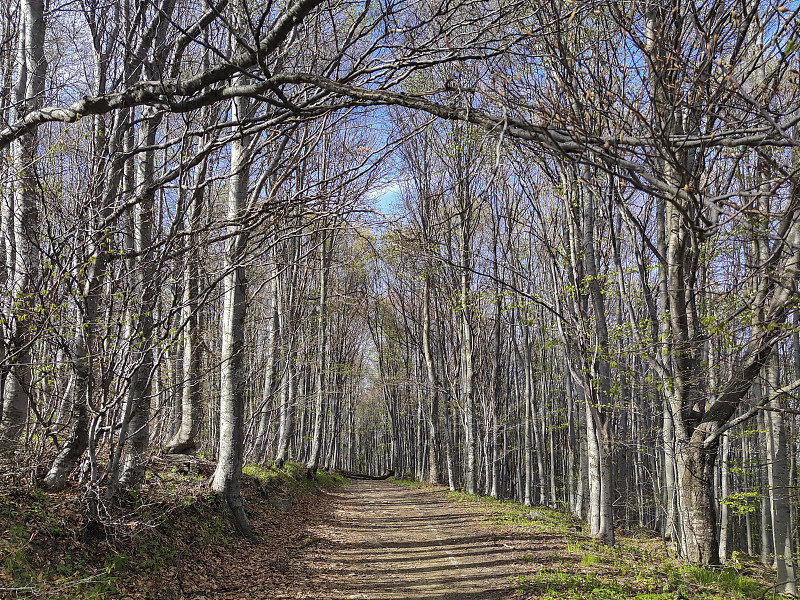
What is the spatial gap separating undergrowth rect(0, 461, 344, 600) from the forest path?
1843mm

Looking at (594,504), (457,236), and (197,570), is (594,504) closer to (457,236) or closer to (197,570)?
(197,570)

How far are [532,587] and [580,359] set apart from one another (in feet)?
12.0

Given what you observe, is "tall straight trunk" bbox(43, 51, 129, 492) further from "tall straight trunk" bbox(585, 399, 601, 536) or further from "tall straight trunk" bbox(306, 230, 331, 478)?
"tall straight trunk" bbox(306, 230, 331, 478)

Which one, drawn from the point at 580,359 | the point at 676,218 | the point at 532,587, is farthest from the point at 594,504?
the point at 676,218

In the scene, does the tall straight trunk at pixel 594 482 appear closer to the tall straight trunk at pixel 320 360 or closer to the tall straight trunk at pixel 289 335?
the tall straight trunk at pixel 289 335

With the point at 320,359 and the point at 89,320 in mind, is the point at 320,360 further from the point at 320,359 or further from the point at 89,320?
the point at 89,320

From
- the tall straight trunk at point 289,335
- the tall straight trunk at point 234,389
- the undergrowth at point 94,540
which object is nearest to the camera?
the undergrowth at point 94,540

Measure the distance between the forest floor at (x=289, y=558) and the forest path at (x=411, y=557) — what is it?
29mm

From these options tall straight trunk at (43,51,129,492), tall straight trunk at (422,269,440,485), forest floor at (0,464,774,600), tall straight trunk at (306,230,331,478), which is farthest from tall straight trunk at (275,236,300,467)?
tall straight trunk at (43,51,129,492)

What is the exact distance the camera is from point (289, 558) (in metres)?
7.36

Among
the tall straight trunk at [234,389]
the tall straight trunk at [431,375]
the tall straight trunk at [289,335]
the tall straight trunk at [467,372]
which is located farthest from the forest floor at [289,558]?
the tall straight trunk at [431,375]

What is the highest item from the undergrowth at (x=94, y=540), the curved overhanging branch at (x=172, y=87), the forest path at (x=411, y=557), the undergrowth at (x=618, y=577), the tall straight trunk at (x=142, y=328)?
the curved overhanging branch at (x=172, y=87)

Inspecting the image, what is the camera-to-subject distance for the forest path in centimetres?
609

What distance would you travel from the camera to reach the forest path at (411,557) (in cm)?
609
